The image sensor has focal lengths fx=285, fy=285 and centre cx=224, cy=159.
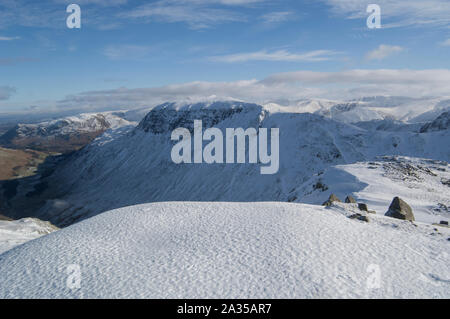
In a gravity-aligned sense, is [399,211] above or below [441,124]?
below

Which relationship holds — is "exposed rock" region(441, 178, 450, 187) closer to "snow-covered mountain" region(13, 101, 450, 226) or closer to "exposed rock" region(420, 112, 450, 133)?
"snow-covered mountain" region(13, 101, 450, 226)

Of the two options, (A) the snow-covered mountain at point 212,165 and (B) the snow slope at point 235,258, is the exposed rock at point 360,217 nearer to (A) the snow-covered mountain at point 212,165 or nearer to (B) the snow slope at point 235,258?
(B) the snow slope at point 235,258

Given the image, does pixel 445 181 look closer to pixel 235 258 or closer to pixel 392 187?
pixel 392 187

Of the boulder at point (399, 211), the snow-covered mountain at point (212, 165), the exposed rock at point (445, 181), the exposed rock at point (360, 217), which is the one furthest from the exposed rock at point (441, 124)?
the exposed rock at point (360, 217)

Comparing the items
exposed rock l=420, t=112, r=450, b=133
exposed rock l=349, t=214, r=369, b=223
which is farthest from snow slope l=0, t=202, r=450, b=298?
exposed rock l=420, t=112, r=450, b=133

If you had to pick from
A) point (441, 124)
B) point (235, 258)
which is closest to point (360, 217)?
point (235, 258)

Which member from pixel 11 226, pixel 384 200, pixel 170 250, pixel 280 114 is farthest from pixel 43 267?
pixel 280 114
